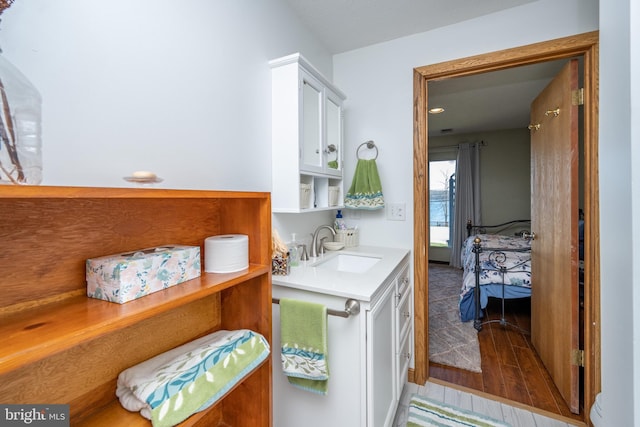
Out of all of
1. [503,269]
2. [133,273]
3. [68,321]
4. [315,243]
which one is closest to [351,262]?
[315,243]

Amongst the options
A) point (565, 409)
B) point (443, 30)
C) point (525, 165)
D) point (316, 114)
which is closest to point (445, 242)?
point (525, 165)

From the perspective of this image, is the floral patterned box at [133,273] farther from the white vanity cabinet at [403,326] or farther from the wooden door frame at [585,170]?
the wooden door frame at [585,170]

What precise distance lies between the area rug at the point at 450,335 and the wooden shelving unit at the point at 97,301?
1750 mm

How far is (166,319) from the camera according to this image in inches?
36.9

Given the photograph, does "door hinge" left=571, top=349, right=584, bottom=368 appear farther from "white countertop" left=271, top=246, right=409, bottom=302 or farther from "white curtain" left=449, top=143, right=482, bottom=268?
"white curtain" left=449, top=143, right=482, bottom=268

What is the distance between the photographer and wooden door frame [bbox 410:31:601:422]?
58.5 inches

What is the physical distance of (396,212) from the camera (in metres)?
1.99

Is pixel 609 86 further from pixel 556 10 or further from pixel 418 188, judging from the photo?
pixel 556 10

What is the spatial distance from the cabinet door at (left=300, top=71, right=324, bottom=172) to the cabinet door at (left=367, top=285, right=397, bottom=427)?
0.80 meters

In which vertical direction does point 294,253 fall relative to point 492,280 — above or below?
above

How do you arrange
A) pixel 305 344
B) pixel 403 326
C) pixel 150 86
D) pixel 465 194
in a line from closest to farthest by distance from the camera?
1. pixel 150 86
2. pixel 305 344
3. pixel 403 326
4. pixel 465 194

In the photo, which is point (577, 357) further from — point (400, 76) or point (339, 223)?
point (400, 76)

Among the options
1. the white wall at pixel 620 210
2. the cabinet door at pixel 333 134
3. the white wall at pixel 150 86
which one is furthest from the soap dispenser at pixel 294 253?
the white wall at pixel 620 210

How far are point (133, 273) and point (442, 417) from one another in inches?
70.3
